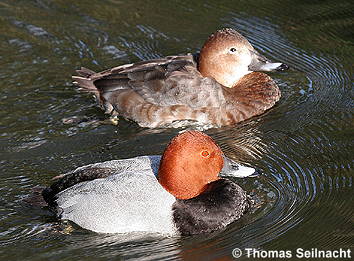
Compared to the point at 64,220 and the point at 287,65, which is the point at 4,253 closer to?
the point at 64,220

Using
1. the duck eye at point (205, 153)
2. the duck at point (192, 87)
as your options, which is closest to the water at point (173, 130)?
the duck at point (192, 87)

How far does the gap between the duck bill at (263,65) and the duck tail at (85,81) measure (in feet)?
6.37

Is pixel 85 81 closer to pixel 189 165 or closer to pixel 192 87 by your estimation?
pixel 192 87

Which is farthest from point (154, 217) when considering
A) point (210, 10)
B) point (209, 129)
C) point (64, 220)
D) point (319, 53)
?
point (210, 10)

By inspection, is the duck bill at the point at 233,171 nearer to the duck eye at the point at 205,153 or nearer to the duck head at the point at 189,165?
the duck head at the point at 189,165

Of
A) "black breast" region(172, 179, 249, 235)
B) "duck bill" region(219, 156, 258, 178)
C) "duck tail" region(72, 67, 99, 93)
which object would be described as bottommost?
"duck tail" region(72, 67, 99, 93)

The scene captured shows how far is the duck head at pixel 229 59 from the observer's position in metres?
9.10

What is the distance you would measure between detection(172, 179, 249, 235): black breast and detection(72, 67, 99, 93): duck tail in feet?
9.63

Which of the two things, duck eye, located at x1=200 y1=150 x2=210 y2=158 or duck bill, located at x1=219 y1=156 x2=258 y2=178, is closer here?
duck eye, located at x1=200 y1=150 x2=210 y2=158

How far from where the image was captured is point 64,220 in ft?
22.2

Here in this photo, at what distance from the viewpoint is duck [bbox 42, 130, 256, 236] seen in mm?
6461

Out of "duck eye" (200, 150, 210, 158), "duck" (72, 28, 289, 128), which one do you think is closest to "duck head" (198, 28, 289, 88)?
"duck" (72, 28, 289, 128)

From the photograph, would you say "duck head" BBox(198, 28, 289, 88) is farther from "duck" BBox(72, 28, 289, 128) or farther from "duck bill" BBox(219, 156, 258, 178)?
"duck bill" BBox(219, 156, 258, 178)

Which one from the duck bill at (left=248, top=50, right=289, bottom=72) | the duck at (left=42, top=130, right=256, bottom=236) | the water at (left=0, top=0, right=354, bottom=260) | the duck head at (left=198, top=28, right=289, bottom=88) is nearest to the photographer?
the water at (left=0, top=0, right=354, bottom=260)
